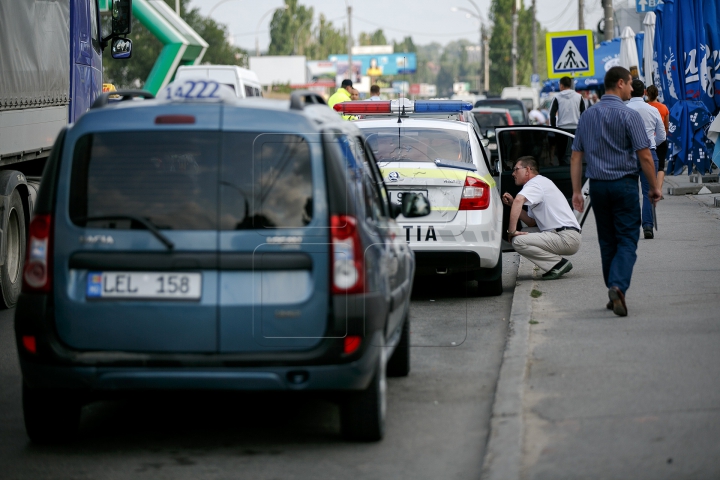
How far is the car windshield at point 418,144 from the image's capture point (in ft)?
32.5

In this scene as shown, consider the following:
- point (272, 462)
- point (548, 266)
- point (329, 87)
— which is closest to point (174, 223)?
point (272, 462)

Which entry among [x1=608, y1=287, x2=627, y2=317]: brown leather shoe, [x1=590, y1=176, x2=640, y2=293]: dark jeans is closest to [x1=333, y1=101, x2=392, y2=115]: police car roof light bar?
→ [x1=590, y1=176, x2=640, y2=293]: dark jeans

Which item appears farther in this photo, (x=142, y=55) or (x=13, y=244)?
(x=142, y=55)

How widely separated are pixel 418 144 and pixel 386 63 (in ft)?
437

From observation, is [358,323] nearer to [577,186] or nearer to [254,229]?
[254,229]

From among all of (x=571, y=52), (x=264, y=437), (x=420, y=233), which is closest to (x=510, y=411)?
(x=264, y=437)

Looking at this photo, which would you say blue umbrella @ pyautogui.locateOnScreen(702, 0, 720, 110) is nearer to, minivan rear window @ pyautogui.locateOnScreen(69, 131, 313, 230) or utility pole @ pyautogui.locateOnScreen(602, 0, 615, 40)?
utility pole @ pyautogui.locateOnScreen(602, 0, 615, 40)

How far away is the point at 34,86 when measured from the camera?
11398 mm

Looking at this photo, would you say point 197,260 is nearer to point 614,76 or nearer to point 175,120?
point 175,120

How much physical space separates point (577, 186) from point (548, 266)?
221cm

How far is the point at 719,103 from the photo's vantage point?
711 inches

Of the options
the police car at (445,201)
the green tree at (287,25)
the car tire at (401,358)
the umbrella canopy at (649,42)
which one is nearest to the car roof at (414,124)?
the police car at (445,201)

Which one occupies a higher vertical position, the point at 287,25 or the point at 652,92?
the point at 287,25

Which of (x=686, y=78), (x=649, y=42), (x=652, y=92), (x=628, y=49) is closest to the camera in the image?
(x=652, y=92)
